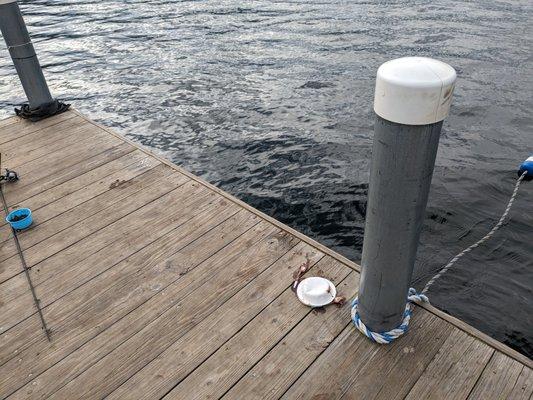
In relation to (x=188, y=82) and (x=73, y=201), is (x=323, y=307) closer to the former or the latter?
(x=73, y=201)

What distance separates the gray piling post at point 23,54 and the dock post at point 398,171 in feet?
17.2

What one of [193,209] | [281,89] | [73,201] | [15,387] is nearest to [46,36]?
[281,89]

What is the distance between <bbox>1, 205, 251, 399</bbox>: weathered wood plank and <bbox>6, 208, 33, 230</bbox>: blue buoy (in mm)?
1108

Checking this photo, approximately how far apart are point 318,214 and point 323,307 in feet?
7.85

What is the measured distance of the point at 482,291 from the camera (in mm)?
4266

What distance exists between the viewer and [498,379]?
2479 millimetres

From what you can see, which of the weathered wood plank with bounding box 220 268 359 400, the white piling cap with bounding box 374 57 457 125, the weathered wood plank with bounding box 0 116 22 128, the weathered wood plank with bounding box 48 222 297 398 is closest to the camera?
the white piling cap with bounding box 374 57 457 125

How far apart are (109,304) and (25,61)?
411cm

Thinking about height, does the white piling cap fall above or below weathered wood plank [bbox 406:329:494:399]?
above

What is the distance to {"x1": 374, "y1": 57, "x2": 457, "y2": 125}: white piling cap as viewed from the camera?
188cm

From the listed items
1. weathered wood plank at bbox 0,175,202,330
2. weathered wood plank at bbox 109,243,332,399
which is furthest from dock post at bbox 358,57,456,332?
weathered wood plank at bbox 0,175,202,330

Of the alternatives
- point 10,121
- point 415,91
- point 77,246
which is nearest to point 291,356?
point 415,91

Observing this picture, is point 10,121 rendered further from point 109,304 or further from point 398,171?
point 398,171

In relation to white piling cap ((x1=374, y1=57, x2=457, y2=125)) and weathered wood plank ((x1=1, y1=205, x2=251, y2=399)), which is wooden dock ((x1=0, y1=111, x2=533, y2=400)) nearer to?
weathered wood plank ((x1=1, y1=205, x2=251, y2=399))
